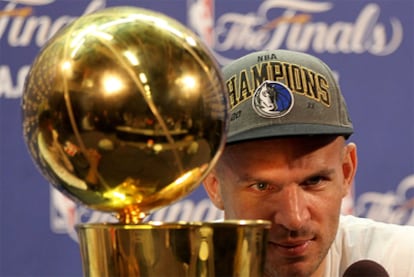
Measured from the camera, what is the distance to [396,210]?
269 cm

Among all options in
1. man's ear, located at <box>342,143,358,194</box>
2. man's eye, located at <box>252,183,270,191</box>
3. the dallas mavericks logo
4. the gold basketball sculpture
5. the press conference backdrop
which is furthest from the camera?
the press conference backdrop

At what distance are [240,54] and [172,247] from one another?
7.00 feet

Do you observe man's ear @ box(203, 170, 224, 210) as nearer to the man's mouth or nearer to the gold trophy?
the man's mouth

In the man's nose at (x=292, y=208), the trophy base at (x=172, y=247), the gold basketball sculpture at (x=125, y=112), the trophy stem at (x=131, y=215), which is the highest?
the gold basketball sculpture at (x=125, y=112)

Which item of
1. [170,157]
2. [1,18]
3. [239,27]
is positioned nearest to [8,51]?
[1,18]

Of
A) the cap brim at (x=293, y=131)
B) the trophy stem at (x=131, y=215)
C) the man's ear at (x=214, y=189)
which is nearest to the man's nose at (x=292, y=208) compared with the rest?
the cap brim at (x=293, y=131)

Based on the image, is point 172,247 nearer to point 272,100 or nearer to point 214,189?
point 272,100

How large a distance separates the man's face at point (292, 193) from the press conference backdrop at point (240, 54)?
1.33 metres

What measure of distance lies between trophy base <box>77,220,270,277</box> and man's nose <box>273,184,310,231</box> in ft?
1.97

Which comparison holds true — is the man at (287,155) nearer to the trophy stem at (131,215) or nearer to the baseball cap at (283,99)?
the baseball cap at (283,99)

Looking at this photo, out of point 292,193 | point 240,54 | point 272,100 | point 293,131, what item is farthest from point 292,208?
point 240,54

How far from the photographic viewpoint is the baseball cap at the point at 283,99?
1112 mm

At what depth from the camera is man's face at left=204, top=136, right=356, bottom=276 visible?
1.27 m

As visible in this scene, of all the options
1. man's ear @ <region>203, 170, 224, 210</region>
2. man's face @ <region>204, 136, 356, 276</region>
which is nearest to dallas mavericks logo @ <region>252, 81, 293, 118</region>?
man's face @ <region>204, 136, 356, 276</region>
